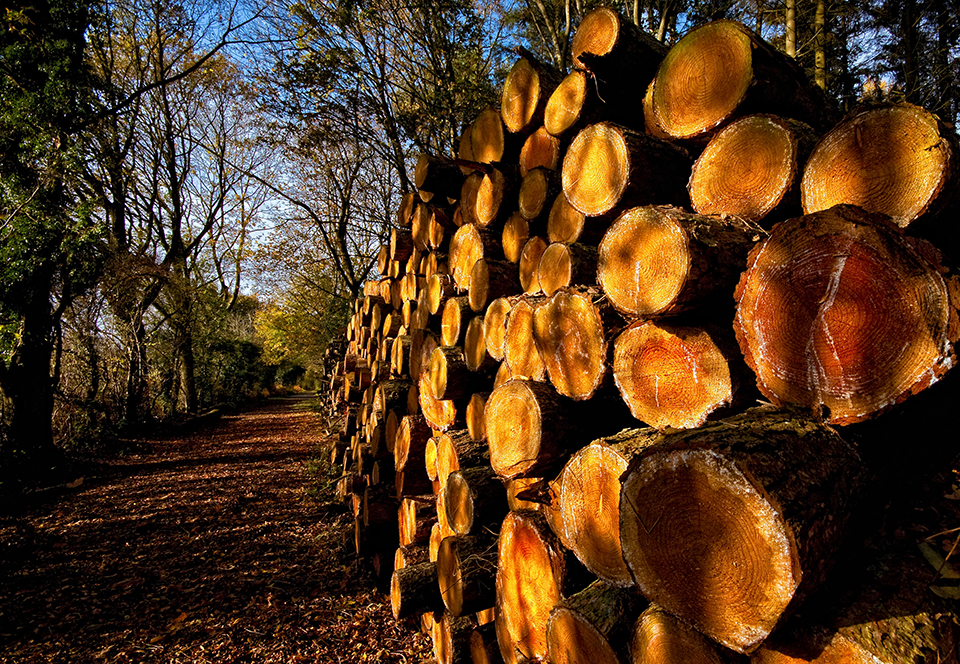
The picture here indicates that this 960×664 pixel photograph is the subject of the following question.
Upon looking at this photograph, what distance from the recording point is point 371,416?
4.66 metres

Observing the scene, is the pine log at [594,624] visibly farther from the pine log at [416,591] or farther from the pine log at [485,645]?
the pine log at [416,591]

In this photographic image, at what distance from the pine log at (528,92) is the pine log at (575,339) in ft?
4.45

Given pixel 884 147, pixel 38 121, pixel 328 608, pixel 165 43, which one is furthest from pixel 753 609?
pixel 165 43

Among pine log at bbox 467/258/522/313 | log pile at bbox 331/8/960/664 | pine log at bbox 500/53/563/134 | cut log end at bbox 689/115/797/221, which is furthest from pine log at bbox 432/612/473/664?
pine log at bbox 500/53/563/134

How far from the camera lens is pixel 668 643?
50.0 inches

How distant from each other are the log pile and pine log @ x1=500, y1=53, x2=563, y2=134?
0.06 ft

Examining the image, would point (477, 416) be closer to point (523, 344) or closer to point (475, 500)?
point (475, 500)

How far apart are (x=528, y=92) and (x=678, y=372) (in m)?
2.08

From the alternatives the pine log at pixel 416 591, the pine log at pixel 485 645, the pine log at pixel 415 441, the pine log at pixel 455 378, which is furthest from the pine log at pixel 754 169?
the pine log at pixel 415 441

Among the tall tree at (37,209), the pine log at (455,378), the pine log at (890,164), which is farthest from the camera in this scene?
the tall tree at (37,209)

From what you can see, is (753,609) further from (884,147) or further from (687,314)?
(884,147)

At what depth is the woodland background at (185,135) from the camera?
6598 millimetres

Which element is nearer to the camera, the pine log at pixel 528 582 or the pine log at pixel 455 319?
the pine log at pixel 528 582

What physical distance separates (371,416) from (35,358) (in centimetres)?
599
